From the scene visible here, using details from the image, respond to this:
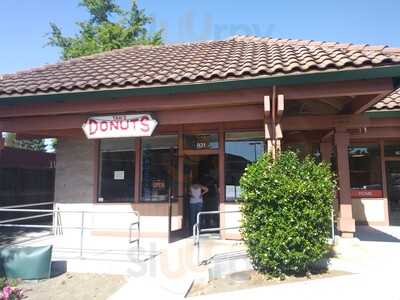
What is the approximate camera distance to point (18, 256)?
7477 mm

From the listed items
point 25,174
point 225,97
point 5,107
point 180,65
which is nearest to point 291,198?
point 225,97

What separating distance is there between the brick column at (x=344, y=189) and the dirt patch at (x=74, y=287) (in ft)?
14.8

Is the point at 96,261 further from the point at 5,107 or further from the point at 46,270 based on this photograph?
the point at 5,107

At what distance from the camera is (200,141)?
1061 cm

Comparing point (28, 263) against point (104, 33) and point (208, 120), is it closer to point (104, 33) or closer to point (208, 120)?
point (208, 120)

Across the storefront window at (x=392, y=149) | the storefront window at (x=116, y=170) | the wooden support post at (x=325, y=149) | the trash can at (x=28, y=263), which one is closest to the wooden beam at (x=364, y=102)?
the wooden support post at (x=325, y=149)

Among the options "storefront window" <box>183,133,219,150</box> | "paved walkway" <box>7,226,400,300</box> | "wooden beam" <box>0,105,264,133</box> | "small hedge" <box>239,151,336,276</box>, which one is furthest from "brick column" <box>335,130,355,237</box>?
"storefront window" <box>183,133,219,150</box>

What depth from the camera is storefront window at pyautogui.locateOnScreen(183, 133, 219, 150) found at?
10.4m

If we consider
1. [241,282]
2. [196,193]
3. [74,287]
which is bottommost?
[74,287]

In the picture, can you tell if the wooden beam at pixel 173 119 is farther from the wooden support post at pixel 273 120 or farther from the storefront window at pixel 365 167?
the storefront window at pixel 365 167

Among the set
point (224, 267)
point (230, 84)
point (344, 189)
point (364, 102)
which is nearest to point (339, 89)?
point (364, 102)

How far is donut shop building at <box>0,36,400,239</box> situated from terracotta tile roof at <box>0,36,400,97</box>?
1.2 inches

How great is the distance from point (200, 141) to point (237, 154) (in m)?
1.07

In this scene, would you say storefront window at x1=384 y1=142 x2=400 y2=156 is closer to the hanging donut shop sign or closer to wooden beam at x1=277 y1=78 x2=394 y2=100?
wooden beam at x1=277 y1=78 x2=394 y2=100
